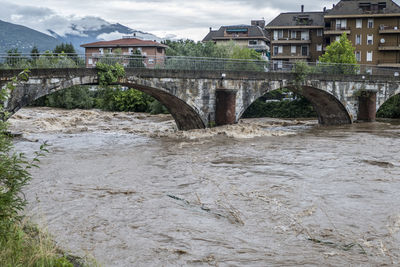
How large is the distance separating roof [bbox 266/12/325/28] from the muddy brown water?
133ft

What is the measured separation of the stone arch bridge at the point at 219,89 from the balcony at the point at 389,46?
19546 millimetres

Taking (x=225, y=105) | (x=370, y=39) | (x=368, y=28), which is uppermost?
(x=368, y=28)

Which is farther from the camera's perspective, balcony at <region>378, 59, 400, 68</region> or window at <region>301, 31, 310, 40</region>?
window at <region>301, 31, 310, 40</region>

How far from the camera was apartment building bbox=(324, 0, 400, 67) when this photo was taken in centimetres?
5528

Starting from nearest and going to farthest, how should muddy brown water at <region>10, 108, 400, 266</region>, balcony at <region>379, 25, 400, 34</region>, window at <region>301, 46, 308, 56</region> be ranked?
muddy brown water at <region>10, 108, 400, 266</region> → balcony at <region>379, 25, 400, 34</region> → window at <region>301, 46, 308, 56</region>

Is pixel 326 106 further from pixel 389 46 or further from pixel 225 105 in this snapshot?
pixel 389 46

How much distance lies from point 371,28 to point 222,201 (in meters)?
49.5

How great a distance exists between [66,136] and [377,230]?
20672 millimetres

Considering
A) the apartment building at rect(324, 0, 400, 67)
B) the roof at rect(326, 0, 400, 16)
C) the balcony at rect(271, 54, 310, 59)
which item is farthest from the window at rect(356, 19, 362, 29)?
the balcony at rect(271, 54, 310, 59)

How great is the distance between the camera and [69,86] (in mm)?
21672

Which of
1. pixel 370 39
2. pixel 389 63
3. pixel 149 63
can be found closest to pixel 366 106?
pixel 149 63

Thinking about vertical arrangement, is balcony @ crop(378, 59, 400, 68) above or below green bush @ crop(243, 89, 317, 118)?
above

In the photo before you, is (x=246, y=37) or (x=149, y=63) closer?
(x=149, y=63)

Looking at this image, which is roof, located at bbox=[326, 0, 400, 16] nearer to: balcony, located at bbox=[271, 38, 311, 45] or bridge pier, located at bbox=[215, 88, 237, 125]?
balcony, located at bbox=[271, 38, 311, 45]
